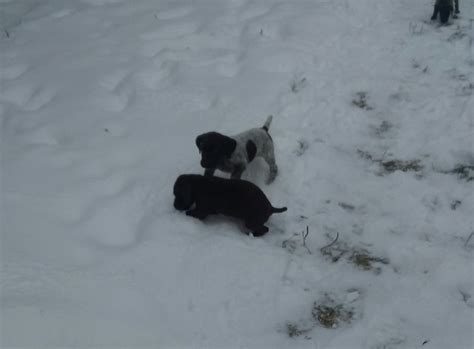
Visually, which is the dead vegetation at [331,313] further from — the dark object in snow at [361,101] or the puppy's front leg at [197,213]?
the dark object in snow at [361,101]

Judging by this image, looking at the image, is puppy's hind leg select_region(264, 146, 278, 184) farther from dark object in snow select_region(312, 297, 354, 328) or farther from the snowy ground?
dark object in snow select_region(312, 297, 354, 328)

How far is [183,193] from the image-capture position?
392 centimetres

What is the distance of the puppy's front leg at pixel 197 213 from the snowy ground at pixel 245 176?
0.07m

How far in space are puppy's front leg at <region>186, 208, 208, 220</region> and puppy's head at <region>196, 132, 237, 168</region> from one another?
38cm

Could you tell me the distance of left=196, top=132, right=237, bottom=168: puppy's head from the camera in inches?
154

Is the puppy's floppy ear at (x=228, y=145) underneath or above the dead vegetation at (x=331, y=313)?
above

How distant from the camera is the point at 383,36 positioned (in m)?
6.46

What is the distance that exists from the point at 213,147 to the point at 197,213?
561 millimetres

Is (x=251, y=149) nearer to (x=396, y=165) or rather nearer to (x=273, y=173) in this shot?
(x=273, y=173)

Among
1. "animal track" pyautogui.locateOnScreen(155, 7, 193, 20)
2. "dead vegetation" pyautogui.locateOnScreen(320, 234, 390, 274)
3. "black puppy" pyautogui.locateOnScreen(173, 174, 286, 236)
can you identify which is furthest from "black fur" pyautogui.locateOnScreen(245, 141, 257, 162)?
"animal track" pyautogui.locateOnScreen(155, 7, 193, 20)

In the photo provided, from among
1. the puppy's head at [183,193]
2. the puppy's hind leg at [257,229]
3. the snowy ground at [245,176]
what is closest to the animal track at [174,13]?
the snowy ground at [245,176]

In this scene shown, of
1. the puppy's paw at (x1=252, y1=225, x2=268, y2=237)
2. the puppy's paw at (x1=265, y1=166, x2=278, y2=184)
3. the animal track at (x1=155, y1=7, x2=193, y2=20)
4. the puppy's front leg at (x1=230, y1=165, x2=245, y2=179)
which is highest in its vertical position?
the animal track at (x1=155, y1=7, x2=193, y2=20)

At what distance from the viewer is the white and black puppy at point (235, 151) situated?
3938 millimetres

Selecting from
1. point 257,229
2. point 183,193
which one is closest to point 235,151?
point 183,193
